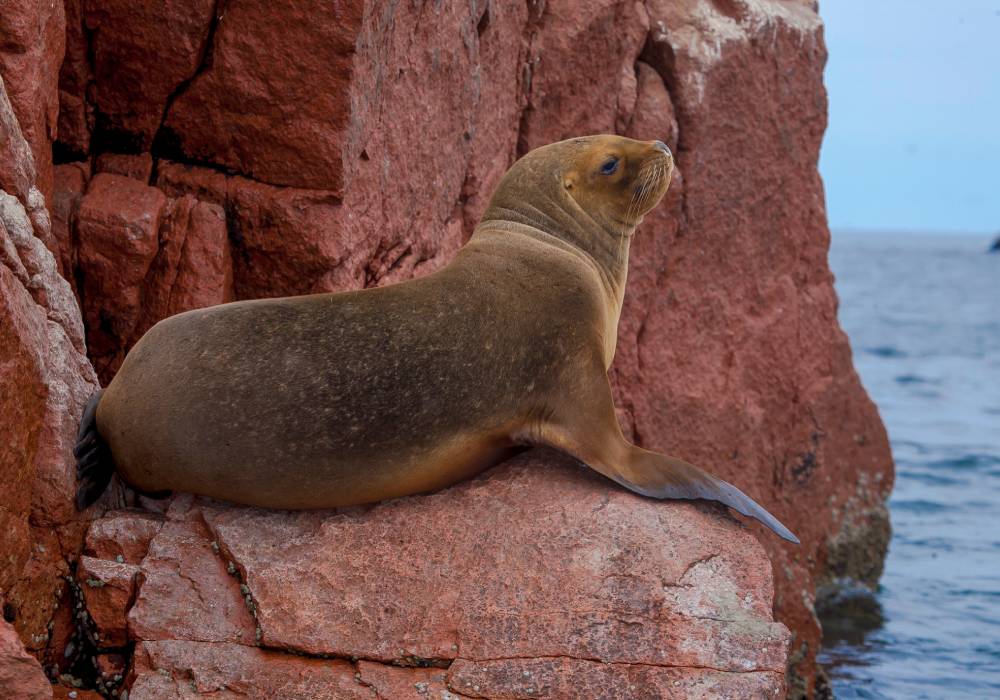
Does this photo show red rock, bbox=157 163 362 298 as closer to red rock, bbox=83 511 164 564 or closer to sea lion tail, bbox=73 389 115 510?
sea lion tail, bbox=73 389 115 510

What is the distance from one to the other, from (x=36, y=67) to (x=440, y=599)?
2.53 metres

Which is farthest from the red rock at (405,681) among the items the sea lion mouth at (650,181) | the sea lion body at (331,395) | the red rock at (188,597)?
the sea lion mouth at (650,181)

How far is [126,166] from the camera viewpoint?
5.10m

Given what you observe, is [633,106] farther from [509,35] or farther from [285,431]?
[285,431]

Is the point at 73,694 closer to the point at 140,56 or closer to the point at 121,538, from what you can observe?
the point at 121,538

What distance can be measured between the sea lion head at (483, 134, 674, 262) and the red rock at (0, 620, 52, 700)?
7.91ft

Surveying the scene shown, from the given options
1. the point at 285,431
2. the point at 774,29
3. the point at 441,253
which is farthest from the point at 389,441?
the point at 774,29

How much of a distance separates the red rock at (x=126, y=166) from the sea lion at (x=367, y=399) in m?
1.38

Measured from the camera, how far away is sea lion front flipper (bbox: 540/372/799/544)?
384 centimetres

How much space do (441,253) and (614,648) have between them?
296cm

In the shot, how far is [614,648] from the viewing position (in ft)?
11.2

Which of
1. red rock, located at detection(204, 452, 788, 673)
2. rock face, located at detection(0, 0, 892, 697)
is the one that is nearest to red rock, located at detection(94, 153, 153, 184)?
rock face, located at detection(0, 0, 892, 697)

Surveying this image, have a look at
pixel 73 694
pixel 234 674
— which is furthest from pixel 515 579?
pixel 73 694

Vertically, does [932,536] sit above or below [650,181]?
below
